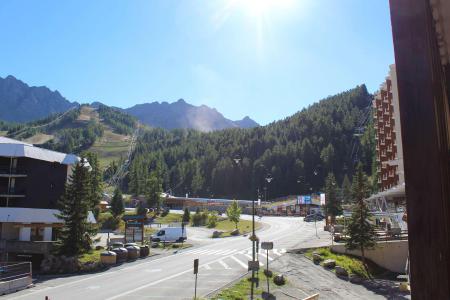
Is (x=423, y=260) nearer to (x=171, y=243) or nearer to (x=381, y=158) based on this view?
(x=171, y=243)

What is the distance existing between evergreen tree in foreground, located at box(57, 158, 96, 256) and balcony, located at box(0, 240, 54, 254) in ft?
8.94

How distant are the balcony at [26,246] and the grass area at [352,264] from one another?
2763 centimetres

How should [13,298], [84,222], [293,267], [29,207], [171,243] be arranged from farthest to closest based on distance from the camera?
1. [171,243]
2. [29,207]
3. [84,222]
4. [293,267]
5. [13,298]

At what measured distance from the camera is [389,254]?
46312mm

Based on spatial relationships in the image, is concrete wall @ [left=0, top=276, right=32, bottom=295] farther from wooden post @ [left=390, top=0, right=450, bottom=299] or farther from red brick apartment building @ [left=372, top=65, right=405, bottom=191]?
red brick apartment building @ [left=372, top=65, right=405, bottom=191]

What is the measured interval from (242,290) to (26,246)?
29.0 m

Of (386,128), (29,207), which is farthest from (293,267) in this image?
(386,128)

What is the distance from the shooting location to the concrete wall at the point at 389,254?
46.0 m

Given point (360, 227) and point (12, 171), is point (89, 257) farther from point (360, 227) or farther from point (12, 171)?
point (360, 227)

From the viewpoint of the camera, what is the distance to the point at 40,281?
124 feet

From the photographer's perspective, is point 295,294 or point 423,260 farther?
point 295,294

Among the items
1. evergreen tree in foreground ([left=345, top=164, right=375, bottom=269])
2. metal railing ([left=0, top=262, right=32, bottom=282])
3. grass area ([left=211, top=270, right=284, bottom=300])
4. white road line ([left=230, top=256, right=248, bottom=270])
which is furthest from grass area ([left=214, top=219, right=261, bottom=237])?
grass area ([left=211, top=270, right=284, bottom=300])

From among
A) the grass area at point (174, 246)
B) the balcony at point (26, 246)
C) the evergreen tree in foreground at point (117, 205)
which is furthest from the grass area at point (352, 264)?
the evergreen tree in foreground at point (117, 205)

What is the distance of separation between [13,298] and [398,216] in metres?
→ 46.6
